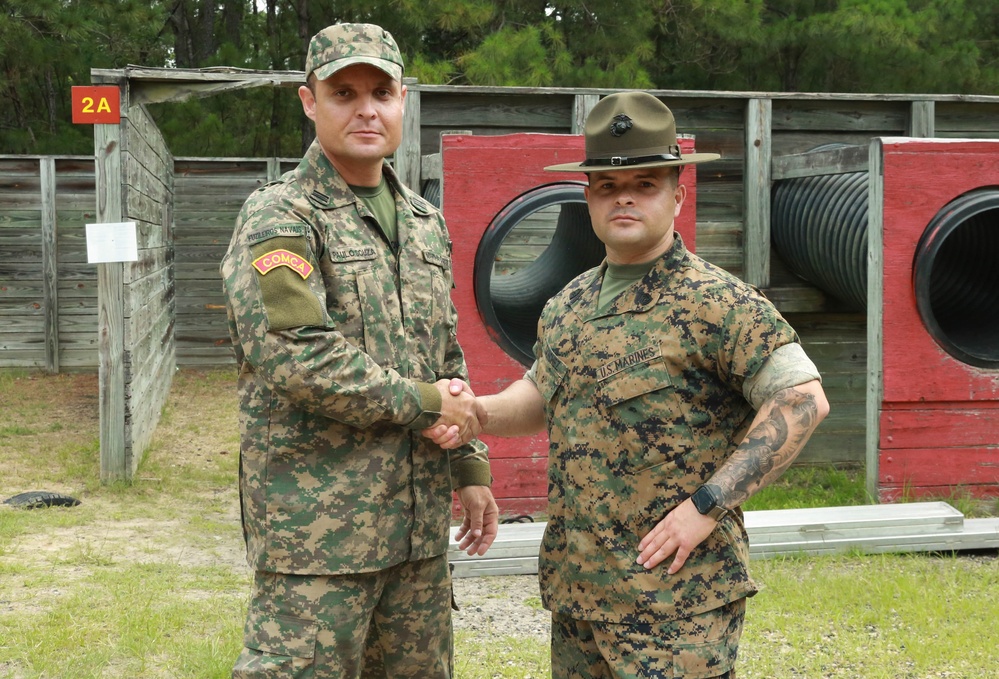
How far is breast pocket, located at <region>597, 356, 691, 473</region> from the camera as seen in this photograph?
2.32m

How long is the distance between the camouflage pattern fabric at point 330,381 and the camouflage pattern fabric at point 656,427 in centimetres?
40

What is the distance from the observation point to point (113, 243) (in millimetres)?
6613

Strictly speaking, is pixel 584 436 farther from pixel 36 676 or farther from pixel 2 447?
pixel 2 447

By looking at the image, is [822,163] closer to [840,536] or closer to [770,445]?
[840,536]

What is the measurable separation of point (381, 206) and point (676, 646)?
4.11ft

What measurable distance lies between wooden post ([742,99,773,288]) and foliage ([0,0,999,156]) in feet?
15.1

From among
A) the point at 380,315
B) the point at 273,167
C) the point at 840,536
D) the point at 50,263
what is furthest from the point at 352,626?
the point at 273,167

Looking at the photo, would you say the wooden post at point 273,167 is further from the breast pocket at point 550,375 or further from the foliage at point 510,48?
the breast pocket at point 550,375

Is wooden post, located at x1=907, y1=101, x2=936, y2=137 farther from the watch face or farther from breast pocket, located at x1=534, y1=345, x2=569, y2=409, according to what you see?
the watch face

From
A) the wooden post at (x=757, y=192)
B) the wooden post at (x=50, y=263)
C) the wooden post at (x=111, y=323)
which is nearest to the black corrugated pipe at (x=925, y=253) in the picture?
the wooden post at (x=757, y=192)

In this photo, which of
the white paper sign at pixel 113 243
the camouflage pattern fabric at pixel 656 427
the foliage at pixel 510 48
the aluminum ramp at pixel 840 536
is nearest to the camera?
the camouflage pattern fabric at pixel 656 427

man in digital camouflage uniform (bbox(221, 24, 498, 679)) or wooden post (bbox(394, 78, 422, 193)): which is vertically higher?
wooden post (bbox(394, 78, 422, 193))

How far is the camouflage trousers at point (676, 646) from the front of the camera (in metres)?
2.26

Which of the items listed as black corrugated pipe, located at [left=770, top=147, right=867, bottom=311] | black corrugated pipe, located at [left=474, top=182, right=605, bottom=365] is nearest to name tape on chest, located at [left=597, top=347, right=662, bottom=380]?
black corrugated pipe, located at [left=474, top=182, right=605, bottom=365]
